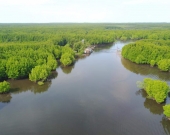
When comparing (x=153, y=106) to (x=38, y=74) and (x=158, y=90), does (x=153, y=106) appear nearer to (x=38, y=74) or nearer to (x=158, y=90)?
(x=158, y=90)

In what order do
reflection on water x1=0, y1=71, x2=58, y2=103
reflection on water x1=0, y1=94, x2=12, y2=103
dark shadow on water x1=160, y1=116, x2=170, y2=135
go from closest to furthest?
dark shadow on water x1=160, y1=116, x2=170, y2=135
reflection on water x1=0, y1=94, x2=12, y2=103
reflection on water x1=0, y1=71, x2=58, y2=103

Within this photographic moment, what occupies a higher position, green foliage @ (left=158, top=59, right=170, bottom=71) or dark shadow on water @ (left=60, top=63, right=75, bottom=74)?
green foliage @ (left=158, top=59, right=170, bottom=71)

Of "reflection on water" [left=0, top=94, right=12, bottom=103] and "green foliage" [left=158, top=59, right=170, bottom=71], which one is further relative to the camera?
"green foliage" [left=158, top=59, right=170, bottom=71]

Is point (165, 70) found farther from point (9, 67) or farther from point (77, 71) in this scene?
point (9, 67)

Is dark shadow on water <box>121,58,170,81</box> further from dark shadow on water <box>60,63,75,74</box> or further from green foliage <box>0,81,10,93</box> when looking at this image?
green foliage <box>0,81,10,93</box>

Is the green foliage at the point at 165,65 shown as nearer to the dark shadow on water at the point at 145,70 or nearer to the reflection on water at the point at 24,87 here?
the dark shadow on water at the point at 145,70

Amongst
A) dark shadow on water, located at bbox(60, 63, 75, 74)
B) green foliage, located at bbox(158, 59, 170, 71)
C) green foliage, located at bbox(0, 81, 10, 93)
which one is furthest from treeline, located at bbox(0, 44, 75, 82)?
green foliage, located at bbox(158, 59, 170, 71)

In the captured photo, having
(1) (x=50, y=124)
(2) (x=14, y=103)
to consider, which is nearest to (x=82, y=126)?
(1) (x=50, y=124)
